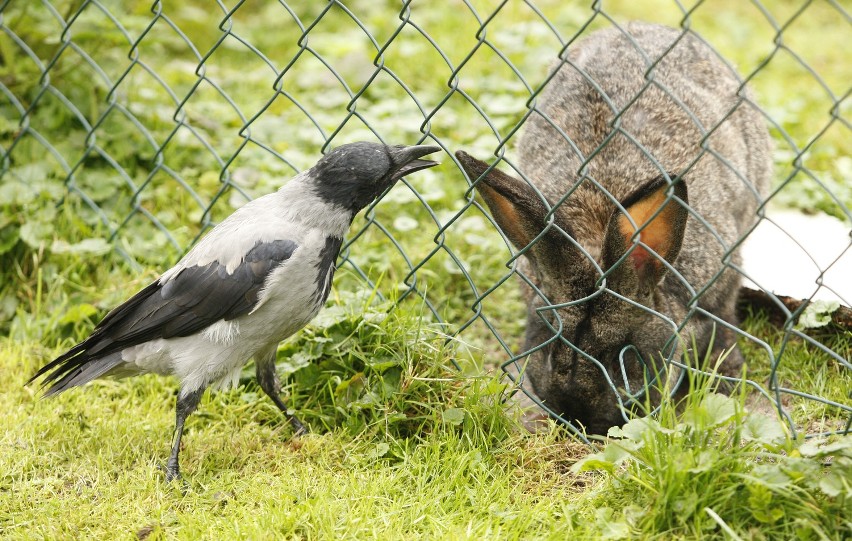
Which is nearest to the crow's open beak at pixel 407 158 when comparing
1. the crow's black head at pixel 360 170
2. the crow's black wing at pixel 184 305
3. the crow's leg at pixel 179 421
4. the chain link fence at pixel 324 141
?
the crow's black head at pixel 360 170

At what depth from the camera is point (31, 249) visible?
419 centimetres

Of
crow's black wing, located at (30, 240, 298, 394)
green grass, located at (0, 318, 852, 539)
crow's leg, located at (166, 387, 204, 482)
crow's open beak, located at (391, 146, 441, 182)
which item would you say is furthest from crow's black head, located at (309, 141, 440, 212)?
crow's leg, located at (166, 387, 204, 482)

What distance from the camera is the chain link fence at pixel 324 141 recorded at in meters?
3.70

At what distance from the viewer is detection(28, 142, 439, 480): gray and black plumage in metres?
2.96

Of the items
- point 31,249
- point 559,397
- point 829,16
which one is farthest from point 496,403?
point 829,16

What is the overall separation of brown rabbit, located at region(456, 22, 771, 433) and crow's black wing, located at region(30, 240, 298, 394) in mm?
812

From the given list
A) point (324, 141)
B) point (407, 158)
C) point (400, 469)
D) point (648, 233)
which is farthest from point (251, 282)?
point (324, 141)

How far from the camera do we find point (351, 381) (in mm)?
3312

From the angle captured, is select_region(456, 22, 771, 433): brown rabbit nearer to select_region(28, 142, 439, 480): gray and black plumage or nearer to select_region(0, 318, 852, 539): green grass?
select_region(0, 318, 852, 539): green grass

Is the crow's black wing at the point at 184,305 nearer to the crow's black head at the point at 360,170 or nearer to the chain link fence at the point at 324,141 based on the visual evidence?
the crow's black head at the point at 360,170

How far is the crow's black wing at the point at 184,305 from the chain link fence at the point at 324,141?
A: 2.23 ft

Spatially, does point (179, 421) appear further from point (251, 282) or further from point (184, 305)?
point (251, 282)

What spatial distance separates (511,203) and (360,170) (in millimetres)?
598

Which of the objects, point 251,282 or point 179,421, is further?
point 179,421
